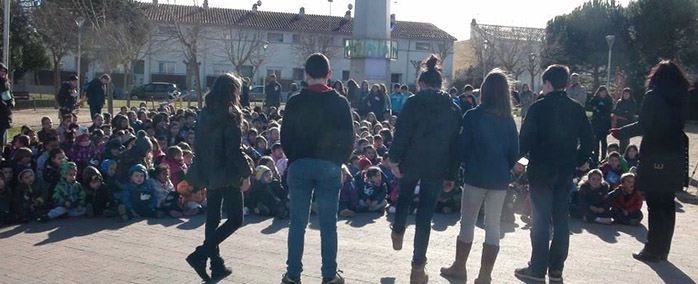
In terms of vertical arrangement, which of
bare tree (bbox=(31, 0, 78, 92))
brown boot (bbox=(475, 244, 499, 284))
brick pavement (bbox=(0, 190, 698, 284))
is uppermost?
bare tree (bbox=(31, 0, 78, 92))

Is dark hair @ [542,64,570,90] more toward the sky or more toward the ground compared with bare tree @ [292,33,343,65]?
more toward the ground

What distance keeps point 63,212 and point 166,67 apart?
53.5 metres

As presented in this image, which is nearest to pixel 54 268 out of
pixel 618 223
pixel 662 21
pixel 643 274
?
pixel 643 274

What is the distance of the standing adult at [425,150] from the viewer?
19.2 ft

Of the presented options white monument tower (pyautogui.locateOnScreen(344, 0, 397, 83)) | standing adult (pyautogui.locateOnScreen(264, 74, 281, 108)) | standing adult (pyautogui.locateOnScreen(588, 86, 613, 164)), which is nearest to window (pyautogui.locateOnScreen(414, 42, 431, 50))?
white monument tower (pyautogui.locateOnScreen(344, 0, 397, 83))

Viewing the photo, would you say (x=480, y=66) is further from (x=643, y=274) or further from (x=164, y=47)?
(x=643, y=274)

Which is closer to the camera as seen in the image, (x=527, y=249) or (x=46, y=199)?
(x=527, y=249)

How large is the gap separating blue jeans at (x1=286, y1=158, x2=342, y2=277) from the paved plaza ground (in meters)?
0.53

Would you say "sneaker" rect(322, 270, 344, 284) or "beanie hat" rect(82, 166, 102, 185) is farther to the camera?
"beanie hat" rect(82, 166, 102, 185)

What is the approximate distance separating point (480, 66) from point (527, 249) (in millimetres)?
53044

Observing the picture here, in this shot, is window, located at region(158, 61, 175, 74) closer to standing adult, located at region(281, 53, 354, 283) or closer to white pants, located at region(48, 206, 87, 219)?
white pants, located at region(48, 206, 87, 219)

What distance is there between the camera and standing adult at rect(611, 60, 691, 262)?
6.95m

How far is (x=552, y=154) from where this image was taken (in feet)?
19.8

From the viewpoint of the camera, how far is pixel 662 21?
132ft
